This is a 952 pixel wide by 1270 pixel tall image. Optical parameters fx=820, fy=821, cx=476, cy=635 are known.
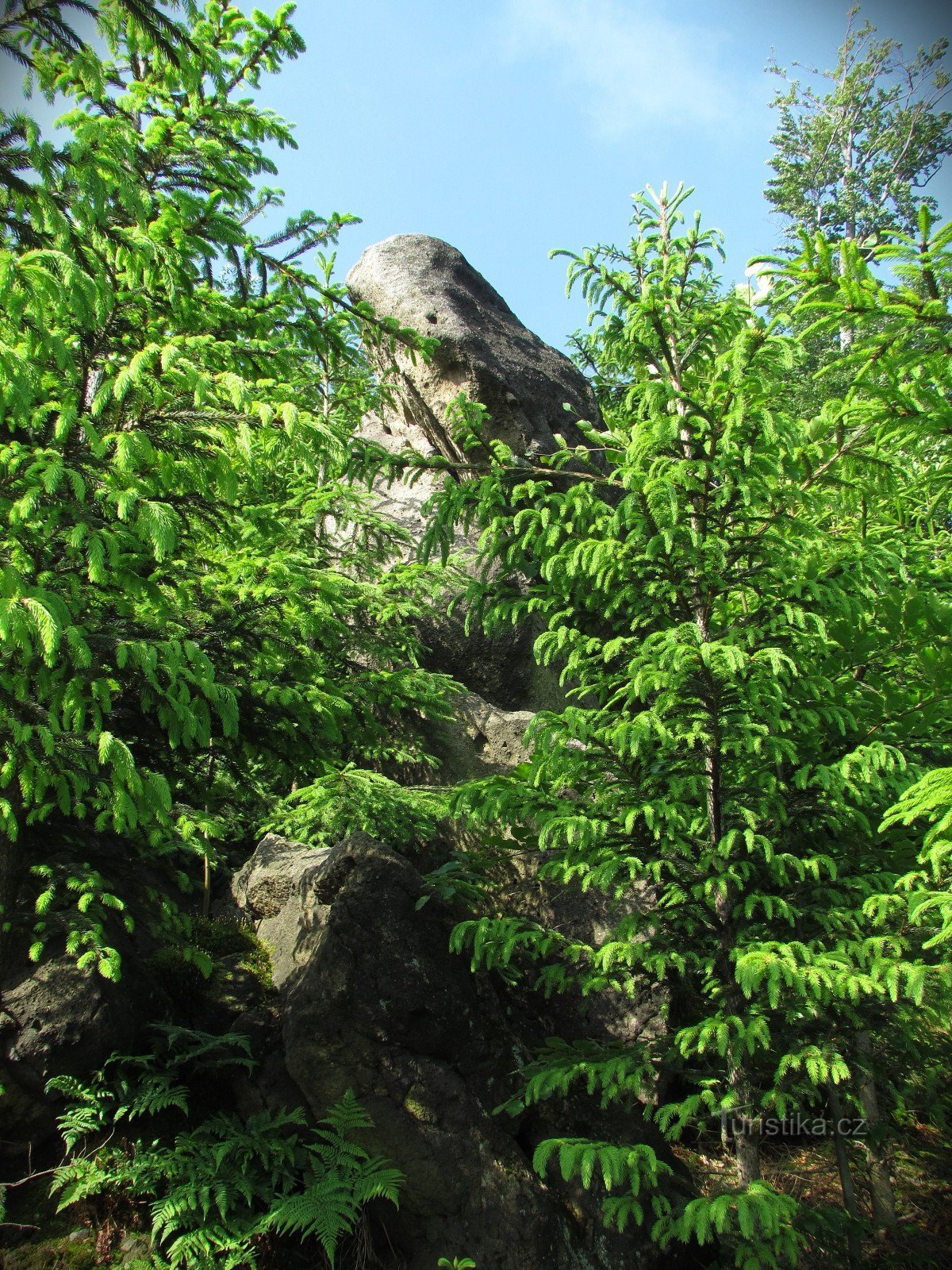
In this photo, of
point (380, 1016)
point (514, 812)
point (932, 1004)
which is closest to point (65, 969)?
point (380, 1016)

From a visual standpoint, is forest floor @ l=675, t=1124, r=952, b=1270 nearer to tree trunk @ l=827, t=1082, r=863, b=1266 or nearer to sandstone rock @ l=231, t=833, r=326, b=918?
tree trunk @ l=827, t=1082, r=863, b=1266

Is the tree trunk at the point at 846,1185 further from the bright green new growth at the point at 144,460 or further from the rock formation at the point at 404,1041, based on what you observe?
the bright green new growth at the point at 144,460

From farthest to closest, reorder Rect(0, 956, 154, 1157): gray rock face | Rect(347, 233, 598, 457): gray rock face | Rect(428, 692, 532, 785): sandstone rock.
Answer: Rect(347, 233, 598, 457): gray rock face < Rect(428, 692, 532, 785): sandstone rock < Rect(0, 956, 154, 1157): gray rock face

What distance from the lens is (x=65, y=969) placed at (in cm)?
524

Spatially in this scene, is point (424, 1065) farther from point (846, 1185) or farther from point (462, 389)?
point (462, 389)

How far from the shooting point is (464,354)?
520 inches

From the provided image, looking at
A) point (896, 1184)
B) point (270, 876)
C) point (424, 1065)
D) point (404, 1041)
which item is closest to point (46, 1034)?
point (404, 1041)

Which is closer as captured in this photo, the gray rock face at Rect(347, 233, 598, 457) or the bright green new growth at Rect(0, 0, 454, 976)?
the bright green new growth at Rect(0, 0, 454, 976)

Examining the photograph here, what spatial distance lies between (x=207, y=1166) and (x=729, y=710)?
13.6 feet

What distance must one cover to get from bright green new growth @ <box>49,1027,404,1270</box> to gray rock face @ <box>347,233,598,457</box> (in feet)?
31.9

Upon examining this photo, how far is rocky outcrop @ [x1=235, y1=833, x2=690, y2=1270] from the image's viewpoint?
16.2 ft

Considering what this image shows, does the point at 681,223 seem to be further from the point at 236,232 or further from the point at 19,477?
the point at 19,477

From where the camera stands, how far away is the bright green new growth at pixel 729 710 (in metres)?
4.02

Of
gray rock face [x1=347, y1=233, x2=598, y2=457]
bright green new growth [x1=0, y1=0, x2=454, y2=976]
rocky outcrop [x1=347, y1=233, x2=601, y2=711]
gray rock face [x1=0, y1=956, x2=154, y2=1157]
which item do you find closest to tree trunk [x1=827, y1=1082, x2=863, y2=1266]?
bright green new growth [x1=0, y1=0, x2=454, y2=976]
